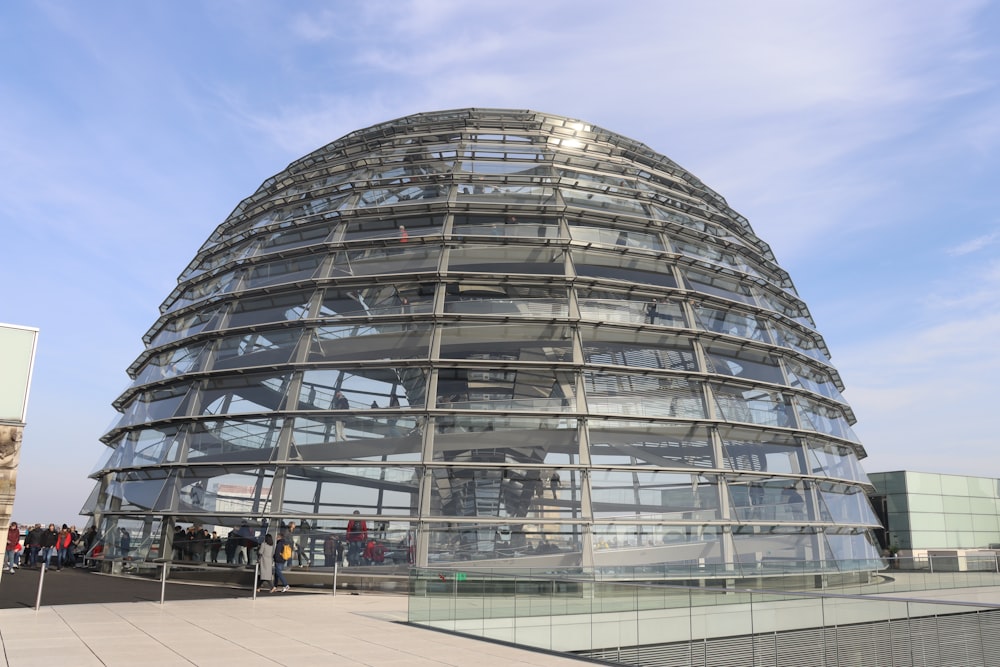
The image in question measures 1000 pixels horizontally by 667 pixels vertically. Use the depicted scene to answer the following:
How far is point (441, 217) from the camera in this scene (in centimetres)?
2477

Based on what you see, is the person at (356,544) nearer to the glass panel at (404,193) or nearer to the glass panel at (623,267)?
the glass panel at (623,267)

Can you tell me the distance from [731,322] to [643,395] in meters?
4.63

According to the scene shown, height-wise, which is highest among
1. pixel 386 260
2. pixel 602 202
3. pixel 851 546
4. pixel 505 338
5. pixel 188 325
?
pixel 602 202

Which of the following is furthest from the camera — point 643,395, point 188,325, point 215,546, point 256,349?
point 188,325

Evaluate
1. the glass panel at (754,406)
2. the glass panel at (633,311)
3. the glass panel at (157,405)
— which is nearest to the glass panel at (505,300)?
the glass panel at (633,311)

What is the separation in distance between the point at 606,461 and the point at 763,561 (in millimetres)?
4279

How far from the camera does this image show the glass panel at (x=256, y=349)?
22719 mm

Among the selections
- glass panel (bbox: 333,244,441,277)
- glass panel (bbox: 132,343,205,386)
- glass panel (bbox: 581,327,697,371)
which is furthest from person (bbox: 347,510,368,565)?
glass panel (bbox: 132,343,205,386)

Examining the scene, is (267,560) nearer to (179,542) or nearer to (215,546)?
(215,546)

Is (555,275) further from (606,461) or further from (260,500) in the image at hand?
(260,500)

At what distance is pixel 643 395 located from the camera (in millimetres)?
21500

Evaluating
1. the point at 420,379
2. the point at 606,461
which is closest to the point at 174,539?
the point at 420,379

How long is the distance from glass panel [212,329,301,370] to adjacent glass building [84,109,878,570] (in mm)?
67

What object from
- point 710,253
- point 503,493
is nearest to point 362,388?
point 503,493
